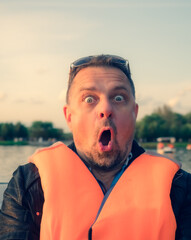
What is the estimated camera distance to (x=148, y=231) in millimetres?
1829

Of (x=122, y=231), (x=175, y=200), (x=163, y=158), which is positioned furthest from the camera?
(x=163, y=158)

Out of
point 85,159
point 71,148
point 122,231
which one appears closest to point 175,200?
point 122,231

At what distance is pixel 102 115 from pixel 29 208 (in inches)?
26.5

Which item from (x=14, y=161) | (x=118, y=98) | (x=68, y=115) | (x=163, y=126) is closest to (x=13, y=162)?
(x=14, y=161)

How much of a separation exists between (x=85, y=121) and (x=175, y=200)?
0.68 meters

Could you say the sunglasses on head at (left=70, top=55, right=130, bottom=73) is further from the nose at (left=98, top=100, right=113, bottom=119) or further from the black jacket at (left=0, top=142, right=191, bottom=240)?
the black jacket at (left=0, top=142, right=191, bottom=240)

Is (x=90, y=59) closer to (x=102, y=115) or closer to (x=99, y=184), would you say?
(x=102, y=115)

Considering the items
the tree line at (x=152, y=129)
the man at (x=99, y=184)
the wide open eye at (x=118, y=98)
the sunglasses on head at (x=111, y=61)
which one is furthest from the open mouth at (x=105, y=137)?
A: the tree line at (x=152, y=129)

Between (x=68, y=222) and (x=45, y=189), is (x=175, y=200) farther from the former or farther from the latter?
(x=45, y=189)

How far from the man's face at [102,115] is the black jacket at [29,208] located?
0.36 m

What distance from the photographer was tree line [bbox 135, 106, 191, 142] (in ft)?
276

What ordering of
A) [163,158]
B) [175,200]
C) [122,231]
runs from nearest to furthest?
[122,231] → [175,200] → [163,158]

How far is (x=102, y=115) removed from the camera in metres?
1.87

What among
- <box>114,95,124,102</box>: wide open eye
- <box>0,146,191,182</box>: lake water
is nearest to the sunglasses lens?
<box>114,95,124,102</box>: wide open eye
